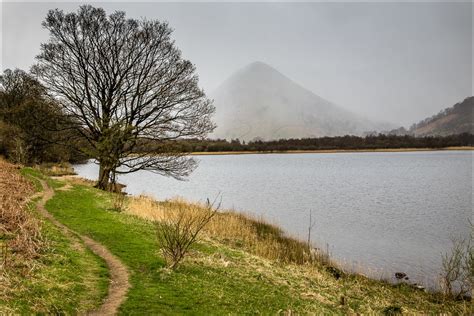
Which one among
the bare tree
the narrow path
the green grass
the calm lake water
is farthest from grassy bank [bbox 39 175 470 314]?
the bare tree

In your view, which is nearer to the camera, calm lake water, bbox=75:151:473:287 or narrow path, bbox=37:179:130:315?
narrow path, bbox=37:179:130:315

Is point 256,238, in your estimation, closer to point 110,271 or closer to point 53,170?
point 110,271

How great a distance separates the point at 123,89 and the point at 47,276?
24.2 meters

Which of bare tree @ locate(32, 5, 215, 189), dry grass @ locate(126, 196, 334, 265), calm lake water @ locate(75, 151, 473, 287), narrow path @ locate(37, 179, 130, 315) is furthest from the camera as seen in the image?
bare tree @ locate(32, 5, 215, 189)

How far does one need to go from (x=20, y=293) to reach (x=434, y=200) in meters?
37.5

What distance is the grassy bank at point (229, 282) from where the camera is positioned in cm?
954

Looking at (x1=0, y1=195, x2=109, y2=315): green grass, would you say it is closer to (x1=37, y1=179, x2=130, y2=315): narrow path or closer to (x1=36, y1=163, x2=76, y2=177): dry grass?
(x1=37, y1=179, x2=130, y2=315): narrow path

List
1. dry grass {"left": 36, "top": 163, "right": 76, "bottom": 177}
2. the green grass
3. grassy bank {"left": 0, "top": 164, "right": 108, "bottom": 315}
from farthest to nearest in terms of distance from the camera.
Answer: dry grass {"left": 36, "top": 163, "right": 76, "bottom": 177} < grassy bank {"left": 0, "top": 164, "right": 108, "bottom": 315} < the green grass

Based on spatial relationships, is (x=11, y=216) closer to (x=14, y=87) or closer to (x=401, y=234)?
(x=401, y=234)

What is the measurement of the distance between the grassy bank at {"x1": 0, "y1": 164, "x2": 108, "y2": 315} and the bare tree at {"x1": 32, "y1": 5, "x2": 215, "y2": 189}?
1771cm

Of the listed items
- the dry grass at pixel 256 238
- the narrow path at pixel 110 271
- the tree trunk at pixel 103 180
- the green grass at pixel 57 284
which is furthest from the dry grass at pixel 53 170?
the green grass at pixel 57 284

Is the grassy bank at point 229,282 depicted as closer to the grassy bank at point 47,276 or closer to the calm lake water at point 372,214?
the grassy bank at point 47,276

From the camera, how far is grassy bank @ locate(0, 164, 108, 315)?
7584mm

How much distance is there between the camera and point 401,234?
24906 millimetres
